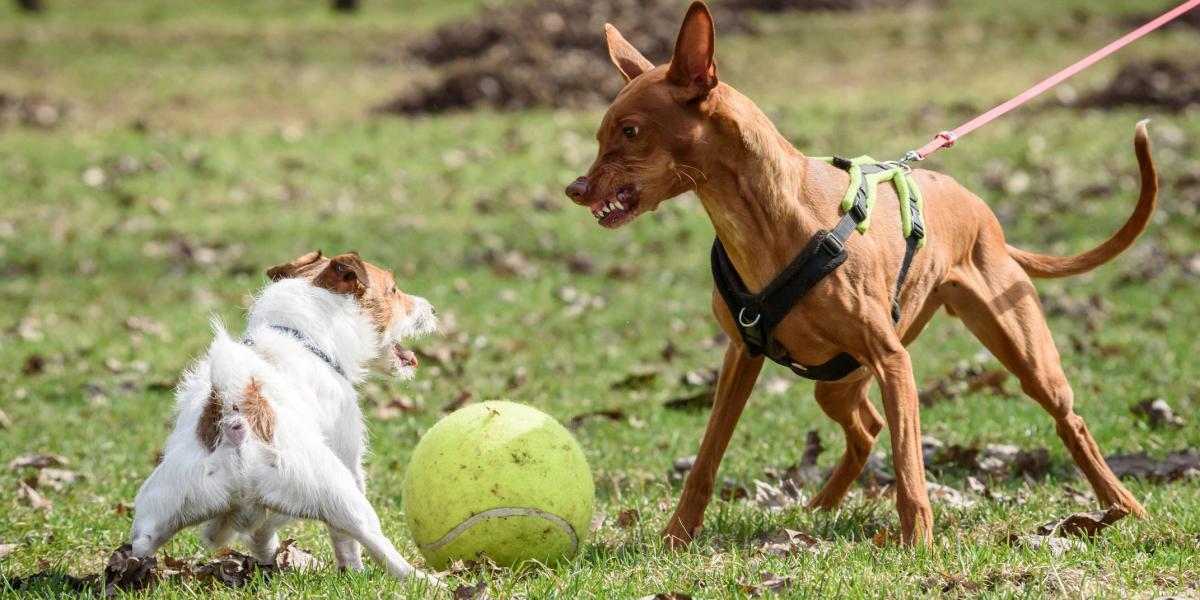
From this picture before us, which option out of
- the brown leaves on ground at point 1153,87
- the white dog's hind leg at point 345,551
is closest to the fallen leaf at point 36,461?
the white dog's hind leg at point 345,551

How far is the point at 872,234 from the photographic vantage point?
15.4ft

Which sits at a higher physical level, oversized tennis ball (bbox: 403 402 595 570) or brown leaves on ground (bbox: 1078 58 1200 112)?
brown leaves on ground (bbox: 1078 58 1200 112)

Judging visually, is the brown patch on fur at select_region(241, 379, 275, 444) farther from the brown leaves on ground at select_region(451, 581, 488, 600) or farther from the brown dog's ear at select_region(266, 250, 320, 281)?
the brown dog's ear at select_region(266, 250, 320, 281)

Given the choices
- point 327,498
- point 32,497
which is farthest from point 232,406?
point 32,497

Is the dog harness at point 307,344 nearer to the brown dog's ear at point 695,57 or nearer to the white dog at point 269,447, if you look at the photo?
the white dog at point 269,447

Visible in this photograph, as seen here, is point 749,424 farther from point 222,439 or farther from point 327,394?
point 222,439

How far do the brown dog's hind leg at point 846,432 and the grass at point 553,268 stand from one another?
0.18m

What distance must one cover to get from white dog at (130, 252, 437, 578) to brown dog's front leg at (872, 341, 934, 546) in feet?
5.70

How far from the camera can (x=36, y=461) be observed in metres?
6.45

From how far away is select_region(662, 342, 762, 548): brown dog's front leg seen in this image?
16.3 ft

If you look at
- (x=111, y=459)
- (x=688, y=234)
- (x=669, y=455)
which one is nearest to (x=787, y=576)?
(x=669, y=455)

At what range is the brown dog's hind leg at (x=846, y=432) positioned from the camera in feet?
17.9

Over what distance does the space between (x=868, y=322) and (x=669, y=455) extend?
2.32m

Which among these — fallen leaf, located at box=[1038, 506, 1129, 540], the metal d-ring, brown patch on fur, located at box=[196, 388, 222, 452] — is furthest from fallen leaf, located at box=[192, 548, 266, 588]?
fallen leaf, located at box=[1038, 506, 1129, 540]
